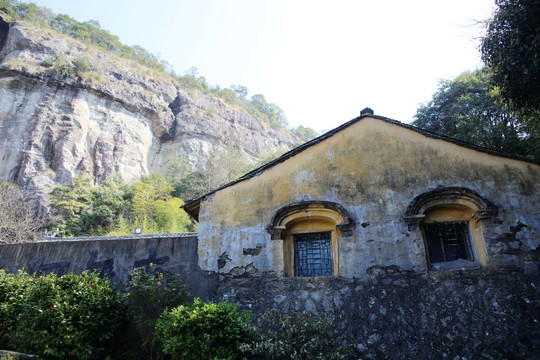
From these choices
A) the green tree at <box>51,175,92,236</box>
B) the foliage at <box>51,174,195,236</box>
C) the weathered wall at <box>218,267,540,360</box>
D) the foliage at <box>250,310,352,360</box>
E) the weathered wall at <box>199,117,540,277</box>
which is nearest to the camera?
the foliage at <box>250,310,352,360</box>

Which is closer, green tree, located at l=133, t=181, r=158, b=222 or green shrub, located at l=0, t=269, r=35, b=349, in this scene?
green shrub, located at l=0, t=269, r=35, b=349

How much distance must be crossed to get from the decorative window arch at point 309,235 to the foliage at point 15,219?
68.5 ft

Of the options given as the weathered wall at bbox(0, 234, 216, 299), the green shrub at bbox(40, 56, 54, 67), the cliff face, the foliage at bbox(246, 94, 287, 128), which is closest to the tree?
the weathered wall at bbox(0, 234, 216, 299)

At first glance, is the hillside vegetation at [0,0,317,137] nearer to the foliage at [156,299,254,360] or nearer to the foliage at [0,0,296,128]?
the foliage at [0,0,296,128]

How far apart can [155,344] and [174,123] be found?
4024cm

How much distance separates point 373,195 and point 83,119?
34895 mm

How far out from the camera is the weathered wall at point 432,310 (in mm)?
7262

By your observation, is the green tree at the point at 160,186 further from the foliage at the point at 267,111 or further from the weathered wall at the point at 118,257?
the foliage at the point at 267,111

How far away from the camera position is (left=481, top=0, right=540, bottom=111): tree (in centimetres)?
801

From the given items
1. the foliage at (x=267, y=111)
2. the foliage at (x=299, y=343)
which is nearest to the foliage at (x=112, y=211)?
the foliage at (x=299, y=343)

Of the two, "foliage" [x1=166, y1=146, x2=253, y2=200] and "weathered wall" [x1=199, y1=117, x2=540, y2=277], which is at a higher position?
"foliage" [x1=166, y1=146, x2=253, y2=200]

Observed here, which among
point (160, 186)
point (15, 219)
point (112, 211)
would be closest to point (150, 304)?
point (112, 211)

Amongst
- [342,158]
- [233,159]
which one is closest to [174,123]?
[233,159]

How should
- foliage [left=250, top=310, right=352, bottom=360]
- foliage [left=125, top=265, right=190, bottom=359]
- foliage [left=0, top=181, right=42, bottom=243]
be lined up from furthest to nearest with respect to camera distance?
foliage [left=0, top=181, right=42, bottom=243] < foliage [left=125, top=265, right=190, bottom=359] < foliage [left=250, top=310, right=352, bottom=360]
